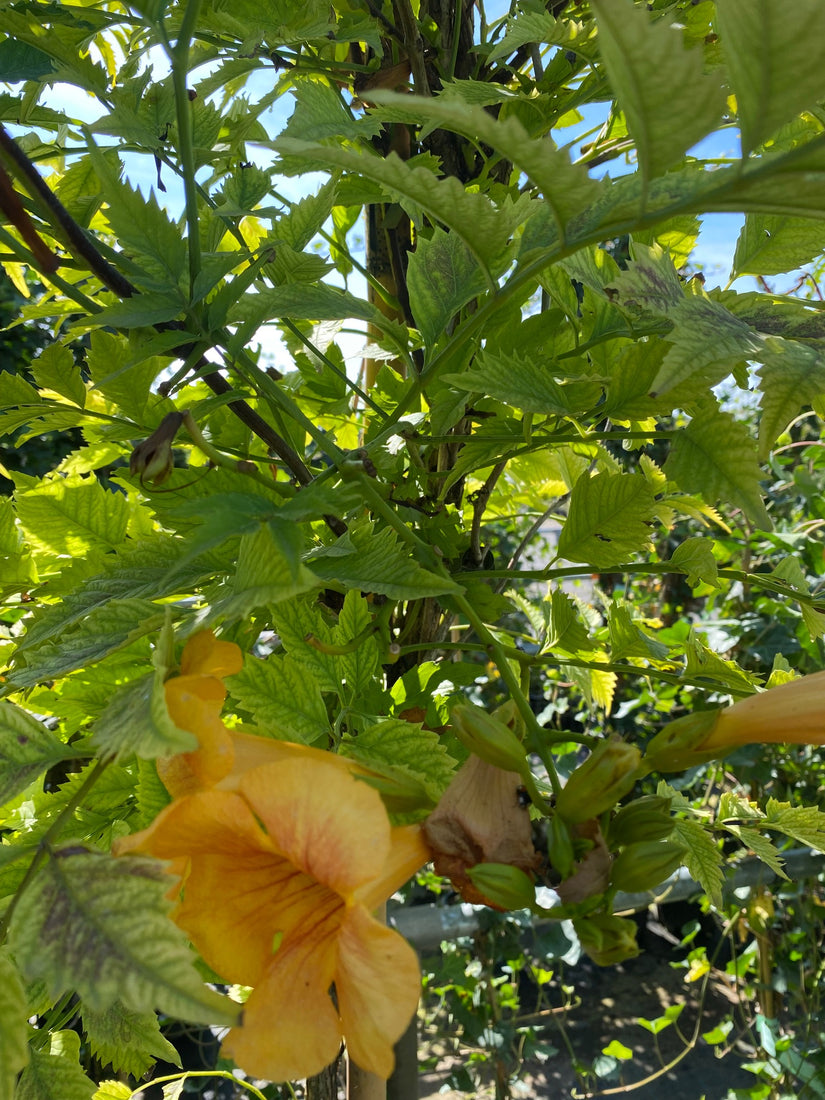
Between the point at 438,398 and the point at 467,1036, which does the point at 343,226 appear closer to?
the point at 438,398

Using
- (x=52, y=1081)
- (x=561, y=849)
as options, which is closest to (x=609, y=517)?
(x=561, y=849)

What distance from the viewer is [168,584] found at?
0.43 metres

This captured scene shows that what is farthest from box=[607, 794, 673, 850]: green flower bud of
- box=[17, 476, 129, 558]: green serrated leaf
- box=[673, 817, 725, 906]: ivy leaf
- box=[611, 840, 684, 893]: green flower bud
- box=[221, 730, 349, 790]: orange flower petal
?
box=[17, 476, 129, 558]: green serrated leaf

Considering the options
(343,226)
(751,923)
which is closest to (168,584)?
(343,226)

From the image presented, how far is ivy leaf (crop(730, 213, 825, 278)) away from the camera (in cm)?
58

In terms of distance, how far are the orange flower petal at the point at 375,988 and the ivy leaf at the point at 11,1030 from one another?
0.44 ft

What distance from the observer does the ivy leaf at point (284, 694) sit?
470 mm

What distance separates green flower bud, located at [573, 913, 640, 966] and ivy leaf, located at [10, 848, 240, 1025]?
0.16 metres

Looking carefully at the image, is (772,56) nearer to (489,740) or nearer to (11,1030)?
(489,740)

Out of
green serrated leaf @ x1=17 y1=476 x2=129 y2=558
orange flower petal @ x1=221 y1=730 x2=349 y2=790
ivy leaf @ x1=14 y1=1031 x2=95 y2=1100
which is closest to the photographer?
orange flower petal @ x1=221 y1=730 x2=349 y2=790

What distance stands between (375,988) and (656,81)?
365 millimetres

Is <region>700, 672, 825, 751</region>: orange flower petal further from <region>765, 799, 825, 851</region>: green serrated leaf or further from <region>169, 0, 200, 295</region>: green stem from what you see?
<region>169, 0, 200, 295</region>: green stem

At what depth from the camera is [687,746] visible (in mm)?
406

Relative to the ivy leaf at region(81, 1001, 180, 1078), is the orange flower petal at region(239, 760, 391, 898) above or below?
above
